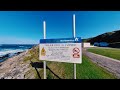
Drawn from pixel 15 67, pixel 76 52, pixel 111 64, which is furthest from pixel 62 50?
pixel 111 64

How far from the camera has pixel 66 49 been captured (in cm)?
680

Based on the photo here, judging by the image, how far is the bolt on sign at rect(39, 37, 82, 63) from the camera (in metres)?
6.64

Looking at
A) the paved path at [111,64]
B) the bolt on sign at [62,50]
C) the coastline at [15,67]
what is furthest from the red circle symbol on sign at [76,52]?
the coastline at [15,67]

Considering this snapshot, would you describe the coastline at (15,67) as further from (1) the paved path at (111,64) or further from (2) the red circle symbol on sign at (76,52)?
(1) the paved path at (111,64)

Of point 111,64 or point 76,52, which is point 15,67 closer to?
point 76,52

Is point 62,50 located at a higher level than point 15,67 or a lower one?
higher

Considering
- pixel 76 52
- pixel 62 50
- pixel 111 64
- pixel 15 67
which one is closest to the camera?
pixel 76 52

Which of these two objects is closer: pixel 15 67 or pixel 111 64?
pixel 15 67

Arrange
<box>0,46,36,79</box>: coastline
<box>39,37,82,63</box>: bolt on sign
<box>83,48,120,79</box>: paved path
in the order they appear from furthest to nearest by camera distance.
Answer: <box>83,48,120,79</box>: paved path
<box>0,46,36,79</box>: coastline
<box>39,37,82,63</box>: bolt on sign

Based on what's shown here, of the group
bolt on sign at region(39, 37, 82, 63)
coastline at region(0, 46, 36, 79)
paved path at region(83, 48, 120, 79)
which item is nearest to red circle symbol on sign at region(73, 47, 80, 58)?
bolt on sign at region(39, 37, 82, 63)

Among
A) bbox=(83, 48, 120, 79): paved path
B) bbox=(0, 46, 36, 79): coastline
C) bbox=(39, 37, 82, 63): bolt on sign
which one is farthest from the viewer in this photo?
bbox=(83, 48, 120, 79): paved path

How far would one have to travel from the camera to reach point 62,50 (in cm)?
688

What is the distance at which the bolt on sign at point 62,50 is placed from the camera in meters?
6.64

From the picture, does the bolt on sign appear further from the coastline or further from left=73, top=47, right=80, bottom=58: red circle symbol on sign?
the coastline
